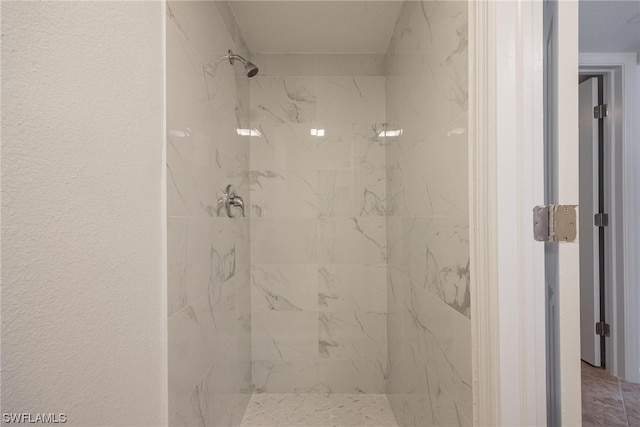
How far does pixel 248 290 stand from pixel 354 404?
0.97 meters

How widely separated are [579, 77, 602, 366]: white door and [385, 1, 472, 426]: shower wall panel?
1.42 meters

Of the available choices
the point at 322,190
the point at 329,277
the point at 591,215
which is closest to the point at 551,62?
the point at 322,190

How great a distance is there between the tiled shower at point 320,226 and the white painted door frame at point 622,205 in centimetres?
145

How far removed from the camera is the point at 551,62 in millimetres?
782

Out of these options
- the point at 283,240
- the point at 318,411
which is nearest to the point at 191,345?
the point at 283,240

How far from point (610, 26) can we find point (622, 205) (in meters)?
1.07

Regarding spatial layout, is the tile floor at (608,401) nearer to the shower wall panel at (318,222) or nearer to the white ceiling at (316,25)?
the shower wall panel at (318,222)

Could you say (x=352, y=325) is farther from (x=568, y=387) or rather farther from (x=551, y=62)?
(x=551, y=62)

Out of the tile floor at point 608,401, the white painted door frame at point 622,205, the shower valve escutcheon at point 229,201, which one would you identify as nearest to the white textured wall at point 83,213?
the shower valve escutcheon at point 229,201

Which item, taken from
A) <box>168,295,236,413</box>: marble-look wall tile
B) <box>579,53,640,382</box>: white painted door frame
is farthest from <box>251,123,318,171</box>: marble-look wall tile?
<box>579,53,640,382</box>: white painted door frame

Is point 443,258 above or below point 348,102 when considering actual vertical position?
below

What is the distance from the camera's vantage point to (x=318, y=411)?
1903 millimetres

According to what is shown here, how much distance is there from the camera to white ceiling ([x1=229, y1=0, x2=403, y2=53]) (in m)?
1.64

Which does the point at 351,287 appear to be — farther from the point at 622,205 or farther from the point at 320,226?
the point at 622,205
